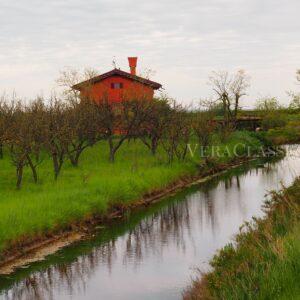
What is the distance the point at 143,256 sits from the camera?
62.1 feet

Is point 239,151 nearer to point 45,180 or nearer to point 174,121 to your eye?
point 174,121

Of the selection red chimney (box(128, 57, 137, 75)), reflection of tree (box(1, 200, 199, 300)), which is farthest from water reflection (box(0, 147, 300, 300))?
red chimney (box(128, 57, 137, 75))

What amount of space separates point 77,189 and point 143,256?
6.95 m

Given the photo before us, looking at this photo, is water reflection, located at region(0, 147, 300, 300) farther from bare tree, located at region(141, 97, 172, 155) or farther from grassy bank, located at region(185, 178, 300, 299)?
bare tree, located at region(141, 97, 172, 155)

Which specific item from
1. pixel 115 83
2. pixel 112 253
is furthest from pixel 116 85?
pixel 112 253

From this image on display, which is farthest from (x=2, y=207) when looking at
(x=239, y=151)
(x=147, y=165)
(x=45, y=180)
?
(x=239, y=151)

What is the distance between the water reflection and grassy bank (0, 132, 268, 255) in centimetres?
131

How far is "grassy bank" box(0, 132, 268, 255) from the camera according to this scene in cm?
1936

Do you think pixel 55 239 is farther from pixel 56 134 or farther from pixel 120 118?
pixel 120 118

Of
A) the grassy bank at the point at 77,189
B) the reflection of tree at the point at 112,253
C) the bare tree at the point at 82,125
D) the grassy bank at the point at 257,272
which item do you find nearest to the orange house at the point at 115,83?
the grassy bank at the point at 77,189

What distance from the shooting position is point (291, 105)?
3972 cm

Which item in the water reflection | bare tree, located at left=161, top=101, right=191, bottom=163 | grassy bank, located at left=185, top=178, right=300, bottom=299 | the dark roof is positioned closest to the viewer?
grassy bank, located at left=185, top=178, right=300, bottom=299

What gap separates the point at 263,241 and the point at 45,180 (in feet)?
56.4

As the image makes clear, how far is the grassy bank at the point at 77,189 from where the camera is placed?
63.5 ft
